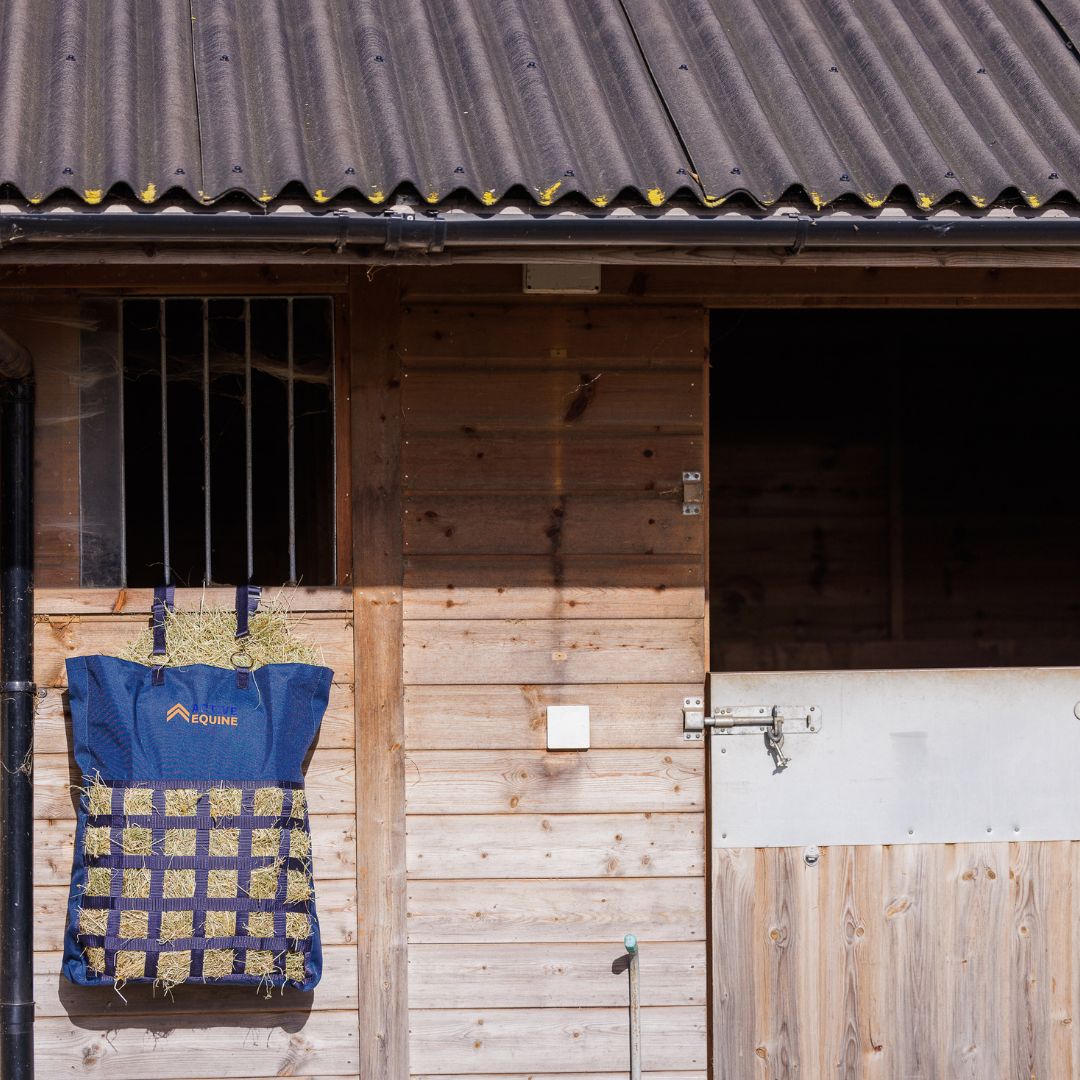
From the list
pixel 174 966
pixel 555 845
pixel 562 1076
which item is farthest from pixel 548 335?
pixel 562 1076

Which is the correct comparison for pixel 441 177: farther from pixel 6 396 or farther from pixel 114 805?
pixel 114 805

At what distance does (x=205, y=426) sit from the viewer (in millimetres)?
3768

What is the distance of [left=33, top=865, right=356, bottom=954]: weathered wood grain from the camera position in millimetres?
3699

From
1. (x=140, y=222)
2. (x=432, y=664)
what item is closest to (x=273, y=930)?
(x=432, y=664)

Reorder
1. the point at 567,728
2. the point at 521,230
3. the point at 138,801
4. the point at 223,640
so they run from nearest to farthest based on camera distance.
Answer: the point at 521,230, the point at 138,801, the point at 223,640, the point at 567,728

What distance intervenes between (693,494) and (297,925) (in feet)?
5.45

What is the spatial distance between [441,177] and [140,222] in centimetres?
75

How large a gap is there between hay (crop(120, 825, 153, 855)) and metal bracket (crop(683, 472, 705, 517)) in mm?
1764

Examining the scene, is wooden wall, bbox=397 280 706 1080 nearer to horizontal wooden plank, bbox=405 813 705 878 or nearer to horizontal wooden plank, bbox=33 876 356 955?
horizontal wooden plank, bbox=405 813 705 878

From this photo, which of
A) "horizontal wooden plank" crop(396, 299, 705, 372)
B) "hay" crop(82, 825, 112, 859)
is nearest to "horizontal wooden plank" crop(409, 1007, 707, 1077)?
"hay" crop(82, 825, 112, 859)

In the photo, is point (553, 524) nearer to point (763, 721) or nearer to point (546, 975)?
point (763, 721)

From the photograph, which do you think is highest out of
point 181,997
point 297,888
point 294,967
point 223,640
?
point 223,640

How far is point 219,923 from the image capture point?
3547 millimetres

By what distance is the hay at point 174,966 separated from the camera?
354cm
